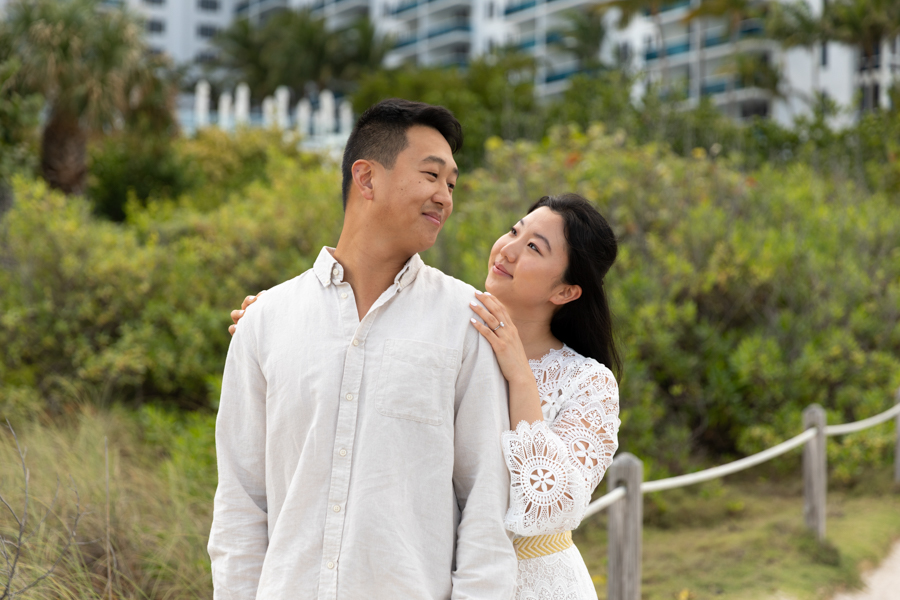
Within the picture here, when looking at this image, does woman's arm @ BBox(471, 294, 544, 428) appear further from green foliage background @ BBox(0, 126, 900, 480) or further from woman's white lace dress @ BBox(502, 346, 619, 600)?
green foliage background @ BBox(0, 126, 900, 480)

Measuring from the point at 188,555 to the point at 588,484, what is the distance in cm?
213

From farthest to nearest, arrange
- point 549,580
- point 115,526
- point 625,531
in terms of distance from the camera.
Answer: point 625,531, point 115,526, point 549,580

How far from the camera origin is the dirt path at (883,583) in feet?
16.4

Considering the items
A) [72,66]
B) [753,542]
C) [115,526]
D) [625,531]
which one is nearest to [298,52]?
[72,66]

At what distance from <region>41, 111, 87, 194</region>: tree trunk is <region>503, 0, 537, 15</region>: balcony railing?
3970cm

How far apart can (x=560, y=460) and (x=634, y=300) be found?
490cm

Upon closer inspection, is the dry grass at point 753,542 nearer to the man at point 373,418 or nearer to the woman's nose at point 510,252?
the woman's nose at point 510,252

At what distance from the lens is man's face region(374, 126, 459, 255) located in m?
1.78

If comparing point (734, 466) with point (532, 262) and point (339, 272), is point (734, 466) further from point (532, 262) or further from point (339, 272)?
point (339, 272)

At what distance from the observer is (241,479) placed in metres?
1.84

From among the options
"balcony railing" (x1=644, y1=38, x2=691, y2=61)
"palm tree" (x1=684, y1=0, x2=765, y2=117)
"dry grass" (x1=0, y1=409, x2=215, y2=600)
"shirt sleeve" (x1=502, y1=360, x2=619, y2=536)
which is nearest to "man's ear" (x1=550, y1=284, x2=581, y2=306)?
"shirt sleeve" (x1=502, y1=360, x2=619, y2=536)

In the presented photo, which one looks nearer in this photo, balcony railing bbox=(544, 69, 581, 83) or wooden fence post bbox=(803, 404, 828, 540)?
wooden fence post bbox=(803, 404, 828, 540)

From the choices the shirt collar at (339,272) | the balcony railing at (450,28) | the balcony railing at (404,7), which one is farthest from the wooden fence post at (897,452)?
the balcony railing at (404,7)

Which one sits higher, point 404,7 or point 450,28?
point 404,7
